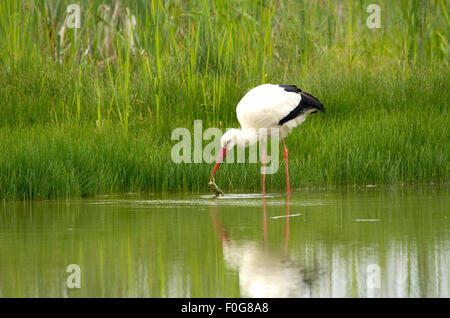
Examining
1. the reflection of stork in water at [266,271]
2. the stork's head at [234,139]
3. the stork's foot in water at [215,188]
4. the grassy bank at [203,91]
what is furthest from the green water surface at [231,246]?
the stork's head at [234,139]

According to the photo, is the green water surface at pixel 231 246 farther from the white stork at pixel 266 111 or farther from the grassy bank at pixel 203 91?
the white stork at pixel 266 111

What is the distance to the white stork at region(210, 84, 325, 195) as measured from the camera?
28.7 ft

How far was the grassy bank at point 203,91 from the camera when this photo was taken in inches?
322

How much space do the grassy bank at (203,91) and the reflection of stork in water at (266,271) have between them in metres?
3.25

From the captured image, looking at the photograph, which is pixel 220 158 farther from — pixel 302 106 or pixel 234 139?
pixel 302 106

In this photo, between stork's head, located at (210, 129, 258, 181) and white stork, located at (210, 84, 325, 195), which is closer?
stork's head, located at (210, 129, 258, 181)

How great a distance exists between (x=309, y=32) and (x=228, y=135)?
395cm

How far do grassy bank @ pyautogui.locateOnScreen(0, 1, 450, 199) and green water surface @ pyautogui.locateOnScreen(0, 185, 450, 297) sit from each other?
2.96 feet

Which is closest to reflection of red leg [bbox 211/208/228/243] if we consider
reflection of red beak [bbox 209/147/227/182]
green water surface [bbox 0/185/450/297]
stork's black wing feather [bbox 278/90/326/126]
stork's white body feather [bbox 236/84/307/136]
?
green water surface [bbox 0/185/450/297]

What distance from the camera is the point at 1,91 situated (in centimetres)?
1016

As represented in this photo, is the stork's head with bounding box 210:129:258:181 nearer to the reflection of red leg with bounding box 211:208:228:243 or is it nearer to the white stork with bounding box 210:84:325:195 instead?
the white stork with bounding box 210:84:325:195

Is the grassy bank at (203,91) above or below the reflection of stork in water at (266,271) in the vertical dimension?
above

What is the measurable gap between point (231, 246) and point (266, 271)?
78 cm
